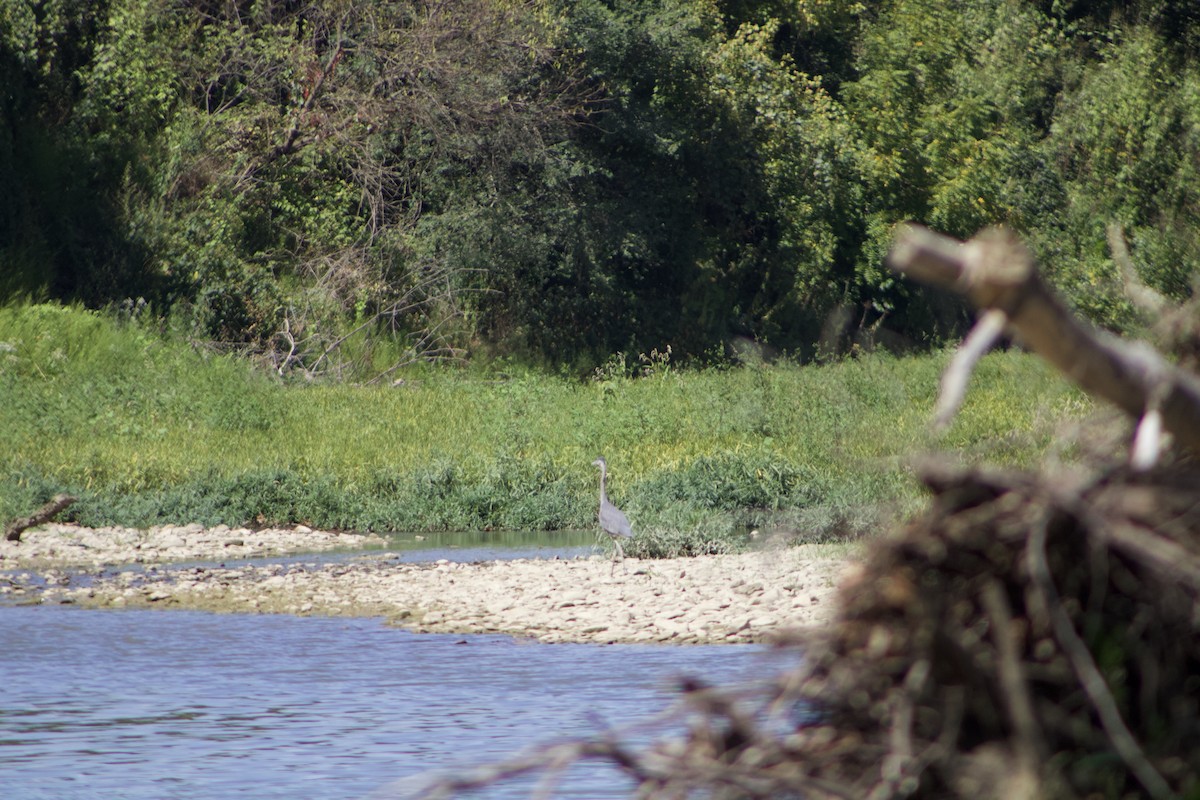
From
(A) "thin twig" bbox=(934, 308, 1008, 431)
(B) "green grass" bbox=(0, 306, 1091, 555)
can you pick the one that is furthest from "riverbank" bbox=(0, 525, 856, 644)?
(A) "thin twig" bbox=(934, 308, 1008, 431)

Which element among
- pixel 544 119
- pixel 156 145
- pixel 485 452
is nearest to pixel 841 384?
pixel 485 452

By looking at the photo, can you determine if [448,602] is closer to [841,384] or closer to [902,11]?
[841,384]

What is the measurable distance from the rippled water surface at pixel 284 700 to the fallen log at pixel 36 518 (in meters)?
3.11

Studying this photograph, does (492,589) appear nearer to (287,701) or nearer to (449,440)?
(287,701)

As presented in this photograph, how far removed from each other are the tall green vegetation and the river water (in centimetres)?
1473

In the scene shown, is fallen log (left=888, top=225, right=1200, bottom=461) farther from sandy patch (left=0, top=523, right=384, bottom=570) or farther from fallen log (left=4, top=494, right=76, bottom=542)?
fallen log (left=4, top=494, right=76, bottom=542)

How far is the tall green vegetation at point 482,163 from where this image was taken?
26547 millimetres

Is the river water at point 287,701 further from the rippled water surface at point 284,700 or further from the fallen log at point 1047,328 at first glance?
the fallen log at point 1047,328

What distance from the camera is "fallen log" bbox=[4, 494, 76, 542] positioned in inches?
611

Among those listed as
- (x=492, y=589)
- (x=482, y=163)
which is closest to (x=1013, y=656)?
(x=492, y=589)

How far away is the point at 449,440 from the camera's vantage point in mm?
20125

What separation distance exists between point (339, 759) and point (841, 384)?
48.4 ft

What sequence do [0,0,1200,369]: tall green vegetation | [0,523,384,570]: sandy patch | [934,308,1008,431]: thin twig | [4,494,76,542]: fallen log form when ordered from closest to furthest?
[934,308,1008,431]: thin twig
[0,523,384,570]: sandy patch
[4,494,76,542]: fallen log
[0,0,1200,369]: tall green vegetation

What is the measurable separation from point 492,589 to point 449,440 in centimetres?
716
